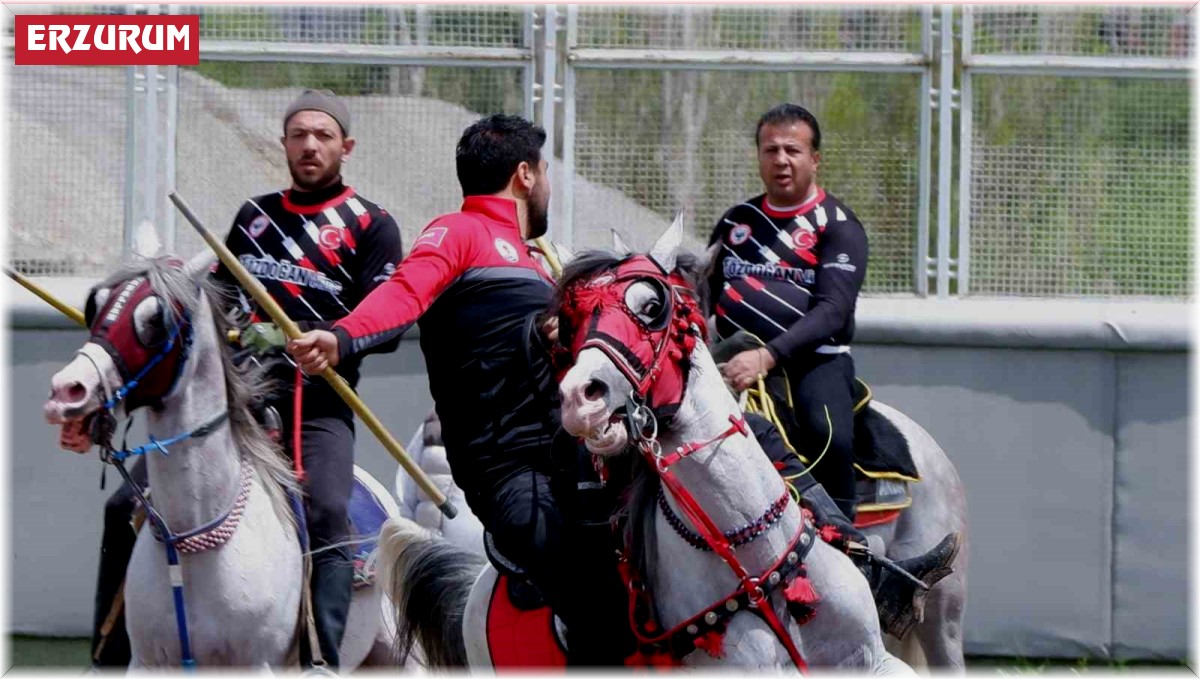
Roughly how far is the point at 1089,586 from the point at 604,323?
16.2 feet

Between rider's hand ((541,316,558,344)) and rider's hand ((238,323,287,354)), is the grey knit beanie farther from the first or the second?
rider's hand ((541,316,558,344))

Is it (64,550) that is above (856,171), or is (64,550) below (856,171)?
below

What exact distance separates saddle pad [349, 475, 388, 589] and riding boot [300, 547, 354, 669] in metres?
0.17

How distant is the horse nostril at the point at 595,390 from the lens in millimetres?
3928

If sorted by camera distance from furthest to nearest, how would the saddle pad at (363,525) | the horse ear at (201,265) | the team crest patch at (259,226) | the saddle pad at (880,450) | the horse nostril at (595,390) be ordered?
the saddle pad at (880,450) < the team crest patch at (259,226) < the saddle pad at (363,525) < the horse ear at (201,265) < the horse nostril at (595,390)

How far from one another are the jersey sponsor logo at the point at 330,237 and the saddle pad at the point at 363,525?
0.84 m

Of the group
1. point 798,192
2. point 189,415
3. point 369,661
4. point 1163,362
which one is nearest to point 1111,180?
point 1163,362

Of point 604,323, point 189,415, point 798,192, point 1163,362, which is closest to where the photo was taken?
point 604,323

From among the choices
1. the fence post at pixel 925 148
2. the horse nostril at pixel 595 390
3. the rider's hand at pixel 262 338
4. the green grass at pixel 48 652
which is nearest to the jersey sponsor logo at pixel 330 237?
the rider's hand at pixel 262 338

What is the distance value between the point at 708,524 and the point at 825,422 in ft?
6.59

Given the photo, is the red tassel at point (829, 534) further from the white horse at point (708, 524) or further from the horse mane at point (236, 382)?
the horse mane at point (236, 382)

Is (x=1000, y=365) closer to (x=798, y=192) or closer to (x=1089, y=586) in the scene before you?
(x=1089, y=586)

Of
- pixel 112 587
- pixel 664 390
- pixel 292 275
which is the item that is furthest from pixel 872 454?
pixel 112 587

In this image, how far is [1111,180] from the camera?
8.59m
